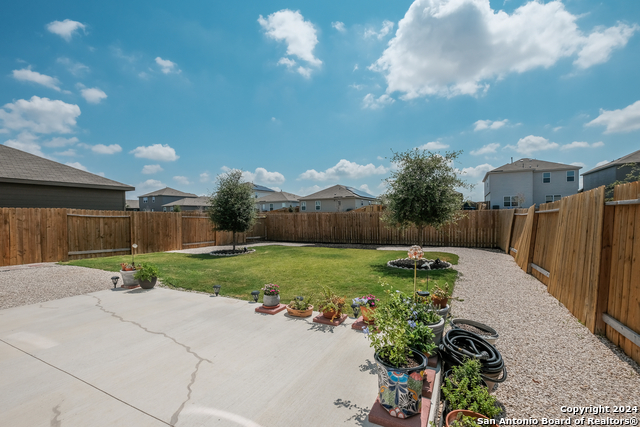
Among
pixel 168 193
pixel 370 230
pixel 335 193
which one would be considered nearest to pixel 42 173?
pixel 370 230

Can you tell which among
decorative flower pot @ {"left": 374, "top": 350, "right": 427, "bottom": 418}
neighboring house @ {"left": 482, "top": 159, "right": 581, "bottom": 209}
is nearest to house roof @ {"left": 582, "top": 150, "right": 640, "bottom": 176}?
neighboring house @ {"left": 482, "top": 159, "right": 581, "bottom": 209}

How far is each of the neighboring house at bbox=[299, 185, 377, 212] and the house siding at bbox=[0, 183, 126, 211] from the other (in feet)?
68.2

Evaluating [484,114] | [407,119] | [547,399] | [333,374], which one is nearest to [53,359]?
[333,374]

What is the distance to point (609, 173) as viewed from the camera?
65.4 feet

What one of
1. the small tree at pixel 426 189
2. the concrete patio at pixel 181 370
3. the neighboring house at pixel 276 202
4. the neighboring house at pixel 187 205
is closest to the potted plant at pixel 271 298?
the concrete patio at pixel 181 370

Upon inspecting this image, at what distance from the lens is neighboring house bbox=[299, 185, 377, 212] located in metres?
31.0

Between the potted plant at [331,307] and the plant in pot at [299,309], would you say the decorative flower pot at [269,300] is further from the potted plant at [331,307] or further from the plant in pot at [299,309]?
the potted plant at [331,307]

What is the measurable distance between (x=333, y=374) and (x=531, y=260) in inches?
292

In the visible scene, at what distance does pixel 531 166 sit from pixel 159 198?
4917 cm

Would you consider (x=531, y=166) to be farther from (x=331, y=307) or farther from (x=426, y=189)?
(x=331, y=307)

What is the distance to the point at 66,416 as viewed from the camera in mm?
2018

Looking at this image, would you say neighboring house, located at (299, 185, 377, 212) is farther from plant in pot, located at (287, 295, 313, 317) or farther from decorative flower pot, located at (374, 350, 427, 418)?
decorative flower pot, located at (374, 350, 427, 418)

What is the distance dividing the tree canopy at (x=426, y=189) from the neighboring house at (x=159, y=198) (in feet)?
139

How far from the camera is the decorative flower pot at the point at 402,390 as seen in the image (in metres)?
1.91
